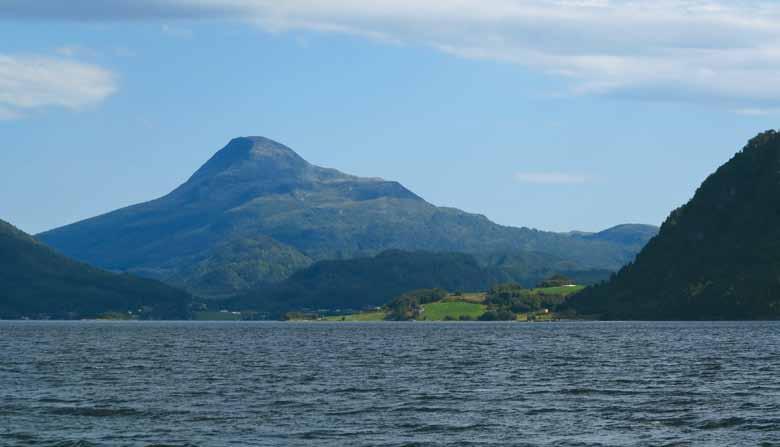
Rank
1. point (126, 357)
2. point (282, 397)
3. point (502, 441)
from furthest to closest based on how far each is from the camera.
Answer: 1. point (126, 357)
2. point (282, 397)
3. point (502, 441)

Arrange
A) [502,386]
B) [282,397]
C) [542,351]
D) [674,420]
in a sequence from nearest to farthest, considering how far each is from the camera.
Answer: [674,420] < [282,397] < [502,386] < [542,351]

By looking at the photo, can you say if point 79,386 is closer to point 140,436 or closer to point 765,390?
point 140,436

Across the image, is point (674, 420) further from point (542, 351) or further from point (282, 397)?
point (542, 351)

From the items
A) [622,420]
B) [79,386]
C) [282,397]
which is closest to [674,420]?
[622,420]

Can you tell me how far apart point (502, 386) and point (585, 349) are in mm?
81274

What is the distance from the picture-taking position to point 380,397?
98.9 metres

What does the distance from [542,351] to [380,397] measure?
287ft

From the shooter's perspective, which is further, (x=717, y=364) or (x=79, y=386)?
(x=717, y=364)

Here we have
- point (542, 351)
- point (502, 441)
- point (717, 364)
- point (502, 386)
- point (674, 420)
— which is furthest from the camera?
point (542, 351)

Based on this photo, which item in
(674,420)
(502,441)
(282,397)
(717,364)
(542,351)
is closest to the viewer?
(502,441)

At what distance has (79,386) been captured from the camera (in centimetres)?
11019

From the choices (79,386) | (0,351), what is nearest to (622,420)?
(79,386)

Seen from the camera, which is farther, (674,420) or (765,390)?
(765,390)

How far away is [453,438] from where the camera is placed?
73.4 meters
